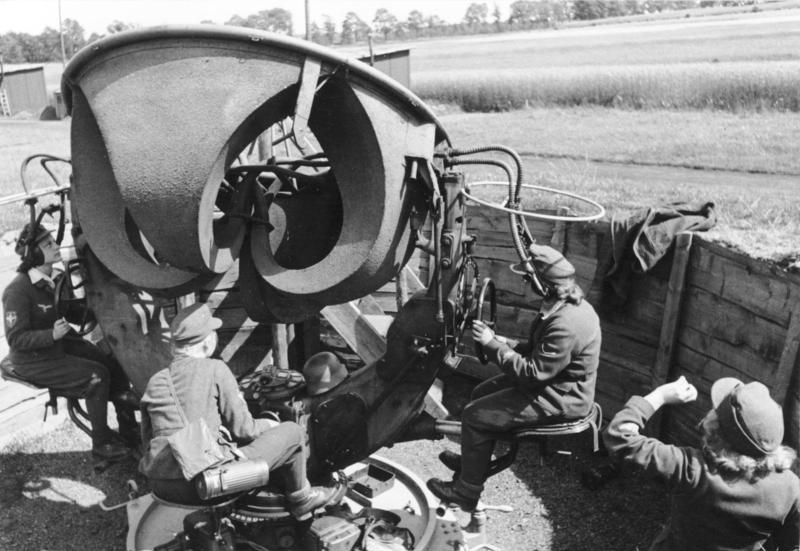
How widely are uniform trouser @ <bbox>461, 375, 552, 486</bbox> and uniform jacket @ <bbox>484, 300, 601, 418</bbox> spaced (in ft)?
0.21

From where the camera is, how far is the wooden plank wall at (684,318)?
4.67 metres

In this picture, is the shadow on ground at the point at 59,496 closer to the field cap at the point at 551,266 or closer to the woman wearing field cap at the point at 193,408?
the woman wearing field cap at the point at 193,408

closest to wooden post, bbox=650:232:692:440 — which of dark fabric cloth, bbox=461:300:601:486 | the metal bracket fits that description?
dark fabric cloth, bbox=461:300:601:486

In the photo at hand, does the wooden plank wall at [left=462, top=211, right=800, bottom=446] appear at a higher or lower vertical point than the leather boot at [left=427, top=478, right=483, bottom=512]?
higher

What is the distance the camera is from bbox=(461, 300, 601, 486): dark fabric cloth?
4.00 m

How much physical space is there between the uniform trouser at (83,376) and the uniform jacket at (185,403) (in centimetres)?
182

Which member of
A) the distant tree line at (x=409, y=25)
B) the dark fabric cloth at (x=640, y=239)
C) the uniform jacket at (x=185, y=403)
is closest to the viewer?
the uniform jacket at (x=185, y=403)

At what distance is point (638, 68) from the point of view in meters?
21.5

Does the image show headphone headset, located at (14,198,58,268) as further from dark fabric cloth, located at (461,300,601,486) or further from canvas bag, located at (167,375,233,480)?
dark fabric cloth, located at (461,300,601,486)

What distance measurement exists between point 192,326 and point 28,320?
2.16 metres

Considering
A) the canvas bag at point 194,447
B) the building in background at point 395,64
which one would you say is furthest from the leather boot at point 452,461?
the building in background at point 395,64

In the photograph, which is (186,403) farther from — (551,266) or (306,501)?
(551,266)

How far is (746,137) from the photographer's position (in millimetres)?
10695

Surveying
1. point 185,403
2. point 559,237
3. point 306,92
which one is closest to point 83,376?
point 185,403
